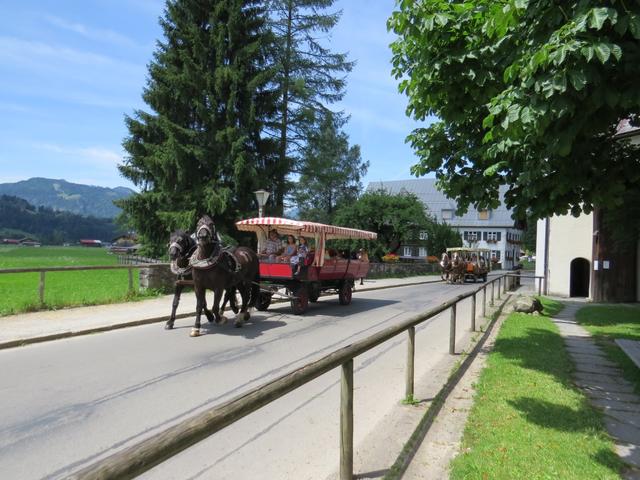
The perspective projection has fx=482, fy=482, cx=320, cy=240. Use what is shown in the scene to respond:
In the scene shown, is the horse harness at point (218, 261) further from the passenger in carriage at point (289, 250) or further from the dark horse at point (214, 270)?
the passenger in carriage at point (289, 250)

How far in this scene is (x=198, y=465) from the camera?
4.05 m

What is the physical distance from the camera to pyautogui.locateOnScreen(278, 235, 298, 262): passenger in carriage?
13.5 m

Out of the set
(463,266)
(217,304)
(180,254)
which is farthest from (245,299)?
(463,266)

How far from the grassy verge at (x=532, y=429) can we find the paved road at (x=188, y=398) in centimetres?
83

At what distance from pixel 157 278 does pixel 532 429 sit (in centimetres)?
1402

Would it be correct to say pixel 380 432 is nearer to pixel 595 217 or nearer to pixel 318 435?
pixel 318 435

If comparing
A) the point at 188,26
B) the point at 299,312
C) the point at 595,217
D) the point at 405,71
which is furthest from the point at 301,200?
the point at 405,71

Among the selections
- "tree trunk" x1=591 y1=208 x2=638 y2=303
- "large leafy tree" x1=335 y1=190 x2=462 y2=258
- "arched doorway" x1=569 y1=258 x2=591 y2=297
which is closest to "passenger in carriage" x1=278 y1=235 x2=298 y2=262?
"tree trunk" x1=591 y1=208 x2=638 y2=303

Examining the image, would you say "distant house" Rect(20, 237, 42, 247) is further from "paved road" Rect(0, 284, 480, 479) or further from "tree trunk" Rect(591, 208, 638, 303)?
"paved road" Rect(0, 284, 480, 479)

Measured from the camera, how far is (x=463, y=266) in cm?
3381

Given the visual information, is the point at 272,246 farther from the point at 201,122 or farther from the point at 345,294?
the point at 201,122

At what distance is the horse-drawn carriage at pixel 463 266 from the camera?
34.0 metres

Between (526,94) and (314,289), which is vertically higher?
(526,94)

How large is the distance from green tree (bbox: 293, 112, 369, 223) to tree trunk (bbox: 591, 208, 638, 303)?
16697 millimetres
